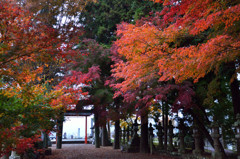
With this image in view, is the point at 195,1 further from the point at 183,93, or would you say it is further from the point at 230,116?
the point at 230,116

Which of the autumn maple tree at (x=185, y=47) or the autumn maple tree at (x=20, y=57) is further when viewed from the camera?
the autumn maple tree at (x=185, y=47)

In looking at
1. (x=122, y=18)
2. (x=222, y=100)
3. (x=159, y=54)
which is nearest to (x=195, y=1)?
(x=159, y=54)

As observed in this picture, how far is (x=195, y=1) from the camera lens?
5.01m

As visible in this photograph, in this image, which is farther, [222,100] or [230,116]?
[230,116]

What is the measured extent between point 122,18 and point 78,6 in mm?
6786

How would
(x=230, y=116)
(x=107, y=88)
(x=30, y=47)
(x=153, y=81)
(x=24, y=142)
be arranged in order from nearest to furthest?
(x=30, y=47) → (x=24, y=142) → (x=153, y=81) → (x=230, y=116) → (x=107, y=88)

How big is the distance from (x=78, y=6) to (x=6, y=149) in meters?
4.69

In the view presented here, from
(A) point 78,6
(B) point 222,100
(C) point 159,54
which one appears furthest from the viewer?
(B) point 222,100

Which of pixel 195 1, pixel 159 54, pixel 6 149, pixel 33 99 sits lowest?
pixel 6 149

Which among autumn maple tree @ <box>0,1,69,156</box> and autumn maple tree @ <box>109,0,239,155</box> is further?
autumn maple tree @ <box>109,0,239,155</box>

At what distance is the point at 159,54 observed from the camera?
6438mm

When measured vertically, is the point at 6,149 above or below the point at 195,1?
below

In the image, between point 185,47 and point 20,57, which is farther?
point 185,47

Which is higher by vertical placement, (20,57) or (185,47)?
(185,47)
